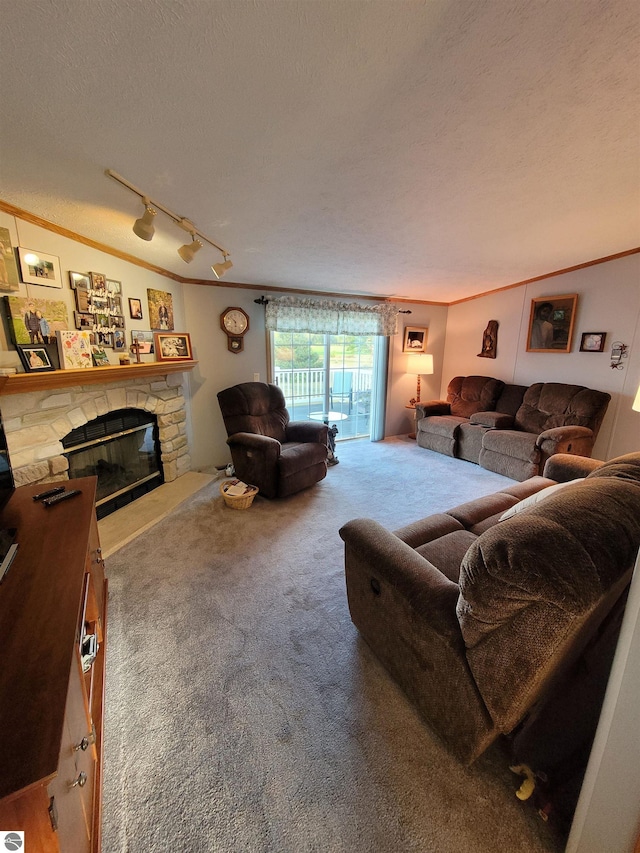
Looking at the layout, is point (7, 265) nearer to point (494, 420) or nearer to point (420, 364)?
point (420, 364)

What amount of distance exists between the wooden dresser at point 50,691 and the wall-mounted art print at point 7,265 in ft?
4.07

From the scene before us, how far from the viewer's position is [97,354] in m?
2.37

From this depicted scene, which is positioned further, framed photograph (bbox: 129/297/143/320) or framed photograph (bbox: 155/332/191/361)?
framed photograph (bbox: 155/332/191/361)

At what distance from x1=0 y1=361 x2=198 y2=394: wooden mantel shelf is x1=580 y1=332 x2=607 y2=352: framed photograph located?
4444mm

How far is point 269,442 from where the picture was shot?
9.77 feet

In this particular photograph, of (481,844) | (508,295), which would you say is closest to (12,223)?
(481,844)

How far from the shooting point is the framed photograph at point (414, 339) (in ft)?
16.5

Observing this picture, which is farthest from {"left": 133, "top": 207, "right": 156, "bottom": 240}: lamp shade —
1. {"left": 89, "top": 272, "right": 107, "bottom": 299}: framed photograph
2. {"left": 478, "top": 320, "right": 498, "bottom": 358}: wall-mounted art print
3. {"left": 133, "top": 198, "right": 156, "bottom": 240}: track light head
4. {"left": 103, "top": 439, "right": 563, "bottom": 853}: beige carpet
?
{"left": 478, "top": 320, "right": 498, "bottom": 358}: wall-mounted art print

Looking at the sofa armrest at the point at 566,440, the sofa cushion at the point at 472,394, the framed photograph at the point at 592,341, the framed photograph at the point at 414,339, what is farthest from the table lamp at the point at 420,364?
the sofa armrest at the point at 566,440

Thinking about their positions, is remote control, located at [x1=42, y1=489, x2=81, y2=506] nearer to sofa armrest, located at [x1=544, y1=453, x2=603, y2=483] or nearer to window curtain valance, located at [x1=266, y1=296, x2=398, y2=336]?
window curtain valance, located at [x1=266, y1=296, x2=398, y2=336]

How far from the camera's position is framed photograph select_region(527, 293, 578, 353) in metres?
3.92

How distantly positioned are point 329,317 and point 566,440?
300 centimetres

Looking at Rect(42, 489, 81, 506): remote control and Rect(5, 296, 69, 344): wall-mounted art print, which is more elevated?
Rect(5, 296, 69, 344): wall-mounted art print

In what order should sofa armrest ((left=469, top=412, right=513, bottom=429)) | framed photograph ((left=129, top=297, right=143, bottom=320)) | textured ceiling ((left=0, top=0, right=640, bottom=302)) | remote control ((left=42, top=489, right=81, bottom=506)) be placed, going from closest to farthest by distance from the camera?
textured ceiling ((left=0, top=0, right=640, bottom=302)), remote control ((left=42, top=489, right=81, bottom=506)), framed photograph ((left=129, top=297, right=143, bottom=320)), sofa armrest ((left=469, top=412, right=513, bottom=429))
